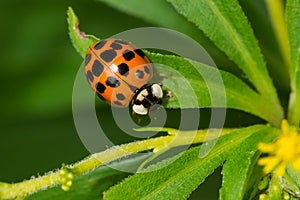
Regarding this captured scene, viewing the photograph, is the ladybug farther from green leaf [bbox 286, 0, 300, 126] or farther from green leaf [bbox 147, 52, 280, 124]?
green leaf [bbox 286, 0, 300, 126]

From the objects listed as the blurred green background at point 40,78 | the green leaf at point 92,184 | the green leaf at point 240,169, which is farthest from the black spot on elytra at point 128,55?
the blurred green background at point 40,78

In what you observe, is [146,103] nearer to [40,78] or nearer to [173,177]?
[173,177]

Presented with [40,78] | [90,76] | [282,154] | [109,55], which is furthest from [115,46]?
[40,78]

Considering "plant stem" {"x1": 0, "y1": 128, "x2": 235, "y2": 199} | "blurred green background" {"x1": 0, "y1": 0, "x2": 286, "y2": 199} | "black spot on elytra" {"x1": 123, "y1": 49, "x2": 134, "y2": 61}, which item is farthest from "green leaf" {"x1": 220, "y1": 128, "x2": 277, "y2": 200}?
"blurred green background" {"x1": 0, "y1": 0, "x2": 286, "y2": 199}

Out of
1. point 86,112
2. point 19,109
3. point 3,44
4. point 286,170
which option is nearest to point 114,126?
point 86,112

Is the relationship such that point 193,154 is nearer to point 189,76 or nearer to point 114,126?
point 189,76
